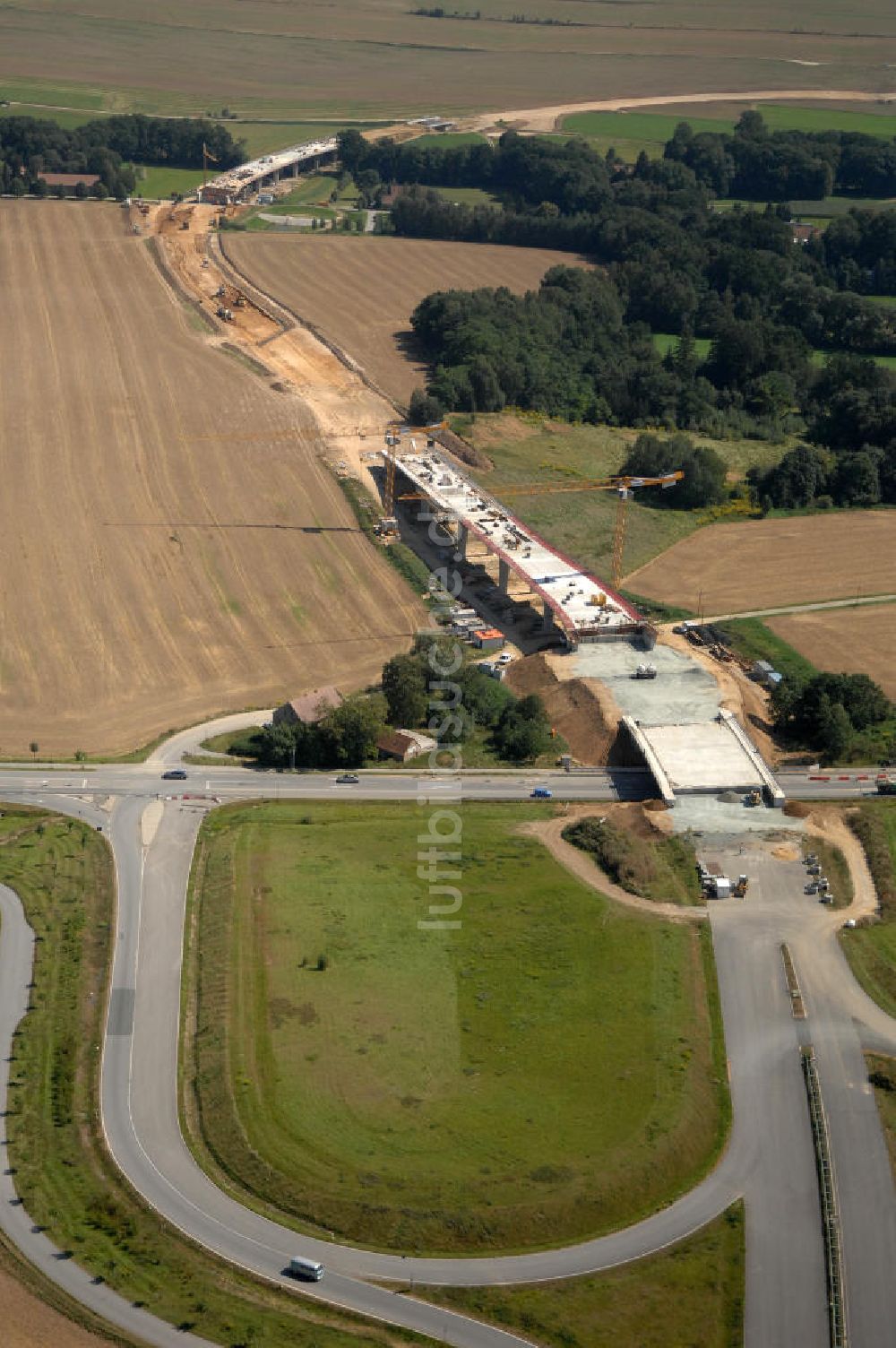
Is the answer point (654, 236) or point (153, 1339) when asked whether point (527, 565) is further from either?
point (654, 236)

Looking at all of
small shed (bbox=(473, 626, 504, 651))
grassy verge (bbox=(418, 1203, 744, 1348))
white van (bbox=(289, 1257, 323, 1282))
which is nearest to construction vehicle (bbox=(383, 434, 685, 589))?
small shed (bbox=(473, 626, 504, 651))

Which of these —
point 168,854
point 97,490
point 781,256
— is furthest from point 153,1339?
point 781,256

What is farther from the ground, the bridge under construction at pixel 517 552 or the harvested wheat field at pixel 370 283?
the harvested wheat field at pixel 370 283

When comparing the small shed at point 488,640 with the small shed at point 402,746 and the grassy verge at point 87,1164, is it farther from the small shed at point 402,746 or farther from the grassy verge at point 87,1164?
the grassy verge at point 87,1164

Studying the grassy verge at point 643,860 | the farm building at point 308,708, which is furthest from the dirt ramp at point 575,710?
the farm building at point 308,708

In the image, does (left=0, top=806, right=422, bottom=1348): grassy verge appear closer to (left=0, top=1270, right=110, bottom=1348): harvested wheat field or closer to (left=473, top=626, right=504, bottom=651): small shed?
(left=0, top=1270, right=110, bottom=1348): harvested wheat field
